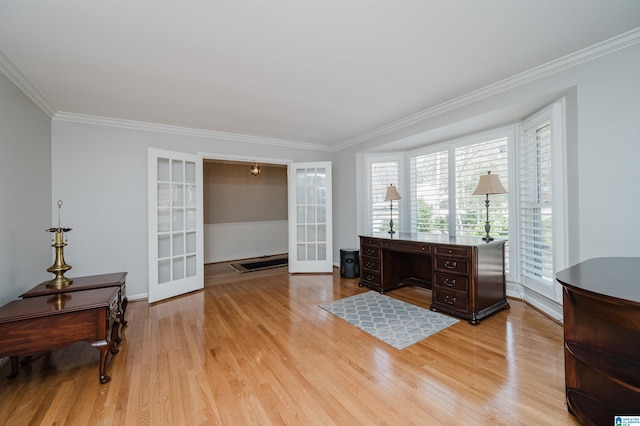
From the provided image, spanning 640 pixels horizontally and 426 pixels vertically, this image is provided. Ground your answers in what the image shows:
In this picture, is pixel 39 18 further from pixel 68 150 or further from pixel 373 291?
pixel 373 291

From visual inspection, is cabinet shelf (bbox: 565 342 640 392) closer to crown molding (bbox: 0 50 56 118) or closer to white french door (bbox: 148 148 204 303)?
white french door (bbox: 148 148 204 303)

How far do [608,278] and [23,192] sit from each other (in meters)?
4.64

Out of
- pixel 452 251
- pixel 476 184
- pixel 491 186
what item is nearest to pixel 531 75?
pixel 491 186

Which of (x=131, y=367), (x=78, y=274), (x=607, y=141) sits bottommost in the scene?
(x=131, y=367)

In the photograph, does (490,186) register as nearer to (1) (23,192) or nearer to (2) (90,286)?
(2) (90,286)

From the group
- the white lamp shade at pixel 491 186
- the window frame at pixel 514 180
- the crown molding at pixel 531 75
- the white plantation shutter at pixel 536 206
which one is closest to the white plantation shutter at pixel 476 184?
the window frame at pixel 514 180

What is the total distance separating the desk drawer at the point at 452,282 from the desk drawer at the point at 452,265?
0.22 ft

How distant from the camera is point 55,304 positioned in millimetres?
1949

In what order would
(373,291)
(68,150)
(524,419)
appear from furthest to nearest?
(373,291) < (68,150) < (524,419)

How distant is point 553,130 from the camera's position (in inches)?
104

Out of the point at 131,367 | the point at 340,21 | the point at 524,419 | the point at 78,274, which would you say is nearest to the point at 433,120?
the point at 340,21

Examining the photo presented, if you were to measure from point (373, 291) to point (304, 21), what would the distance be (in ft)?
11.0

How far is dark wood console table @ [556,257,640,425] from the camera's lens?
1.24 meters

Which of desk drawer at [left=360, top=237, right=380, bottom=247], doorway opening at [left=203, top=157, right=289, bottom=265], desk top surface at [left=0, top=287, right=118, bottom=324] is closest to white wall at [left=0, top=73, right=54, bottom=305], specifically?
desk top surface at [left=0, top=287, right=118, bottom=324]
